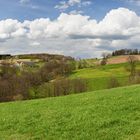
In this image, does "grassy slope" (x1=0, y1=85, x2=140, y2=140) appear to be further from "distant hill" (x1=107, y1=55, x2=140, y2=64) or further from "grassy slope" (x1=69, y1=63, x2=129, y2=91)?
"distant hill" (x1=107, y1=55, x2=140, y2=64)

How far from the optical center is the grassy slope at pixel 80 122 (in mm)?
12648

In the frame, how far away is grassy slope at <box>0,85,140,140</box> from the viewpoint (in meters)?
12.6

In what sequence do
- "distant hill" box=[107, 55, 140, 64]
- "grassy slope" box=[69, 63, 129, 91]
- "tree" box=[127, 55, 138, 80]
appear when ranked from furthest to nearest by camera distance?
"distant hill" box=[107, 55, 140, 64]
"tree" box=[127, 55, 138, 80]
"grassy slope" box=[69, 63, 129, 91]

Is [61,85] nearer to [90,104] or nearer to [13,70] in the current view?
[13,70]

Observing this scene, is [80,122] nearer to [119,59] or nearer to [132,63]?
[132,63]

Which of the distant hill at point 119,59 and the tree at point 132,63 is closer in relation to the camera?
the tree at point 132,63

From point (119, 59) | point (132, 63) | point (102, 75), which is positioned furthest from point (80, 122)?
point (119, 59)

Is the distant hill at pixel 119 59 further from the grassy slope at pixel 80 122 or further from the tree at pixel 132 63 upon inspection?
the grassy slope at pixel 80 122

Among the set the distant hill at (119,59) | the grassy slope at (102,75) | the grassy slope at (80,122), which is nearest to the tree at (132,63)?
the grassy slope at (102,75)

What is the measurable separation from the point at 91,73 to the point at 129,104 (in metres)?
106

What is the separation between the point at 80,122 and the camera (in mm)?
14297

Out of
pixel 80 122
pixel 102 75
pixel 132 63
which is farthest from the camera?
pixel 132 63

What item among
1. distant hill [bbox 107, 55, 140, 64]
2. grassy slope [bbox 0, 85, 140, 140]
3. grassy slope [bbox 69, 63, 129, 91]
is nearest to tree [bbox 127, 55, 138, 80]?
grassy slope [bbox 69, 63, 129, 91]

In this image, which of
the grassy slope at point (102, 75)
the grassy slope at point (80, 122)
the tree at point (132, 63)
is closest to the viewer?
the grassy slope at point (80, 122)
